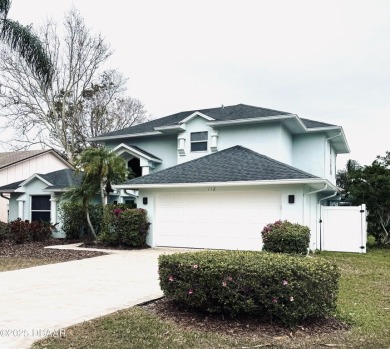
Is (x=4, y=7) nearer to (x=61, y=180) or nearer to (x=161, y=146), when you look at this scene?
(x=61, y=180)

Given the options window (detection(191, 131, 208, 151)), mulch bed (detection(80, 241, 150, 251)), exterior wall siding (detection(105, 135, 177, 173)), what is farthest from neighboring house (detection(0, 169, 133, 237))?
window (detection(191, 131, 208, 151))

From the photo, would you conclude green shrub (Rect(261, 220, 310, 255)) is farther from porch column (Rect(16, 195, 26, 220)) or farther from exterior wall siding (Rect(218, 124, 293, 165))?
porch column (Rect(16, 195, 26, 220))

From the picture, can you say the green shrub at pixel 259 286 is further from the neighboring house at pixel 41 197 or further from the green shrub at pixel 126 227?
the neighboring house at pixel 41 197

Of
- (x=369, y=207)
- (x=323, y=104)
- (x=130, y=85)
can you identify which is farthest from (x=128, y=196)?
(x=130, y=85)

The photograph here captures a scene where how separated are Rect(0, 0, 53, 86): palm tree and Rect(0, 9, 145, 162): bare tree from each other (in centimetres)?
1203

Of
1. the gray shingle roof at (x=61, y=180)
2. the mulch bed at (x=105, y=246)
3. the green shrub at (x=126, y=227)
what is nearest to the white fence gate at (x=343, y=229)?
the green shrub at (x=126, y=227)

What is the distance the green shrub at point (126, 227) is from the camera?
47.2 ft

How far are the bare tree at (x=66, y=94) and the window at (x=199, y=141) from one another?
13.4m

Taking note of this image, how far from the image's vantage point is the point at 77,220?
1775 centimetres

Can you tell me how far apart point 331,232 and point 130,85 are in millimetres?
24741

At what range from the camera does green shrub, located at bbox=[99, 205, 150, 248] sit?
14373mm

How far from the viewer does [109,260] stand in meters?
11.6

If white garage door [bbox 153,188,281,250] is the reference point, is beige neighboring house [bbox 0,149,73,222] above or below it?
above

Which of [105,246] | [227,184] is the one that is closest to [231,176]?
[227,184]
